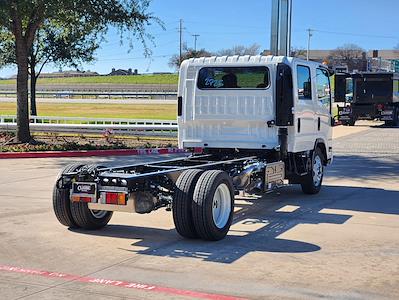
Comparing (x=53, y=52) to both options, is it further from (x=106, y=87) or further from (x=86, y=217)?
(x=106, y=87)

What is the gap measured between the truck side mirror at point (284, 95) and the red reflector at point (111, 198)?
3.63 meters

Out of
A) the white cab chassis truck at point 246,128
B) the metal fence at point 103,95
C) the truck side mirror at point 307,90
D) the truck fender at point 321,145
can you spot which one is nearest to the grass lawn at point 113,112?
the metal fence at point 103,95

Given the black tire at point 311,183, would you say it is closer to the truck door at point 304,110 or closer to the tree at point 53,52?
the truck door at point 304,110

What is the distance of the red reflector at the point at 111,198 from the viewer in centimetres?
692

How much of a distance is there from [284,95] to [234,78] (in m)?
0.95

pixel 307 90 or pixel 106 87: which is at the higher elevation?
pixel 106 87

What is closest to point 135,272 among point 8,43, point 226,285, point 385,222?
point 226,285

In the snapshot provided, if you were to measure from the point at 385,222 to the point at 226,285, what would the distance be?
385cm

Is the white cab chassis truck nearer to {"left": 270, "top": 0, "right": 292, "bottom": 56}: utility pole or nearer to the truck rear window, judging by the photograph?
the truck rear window

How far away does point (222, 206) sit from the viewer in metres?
7.54

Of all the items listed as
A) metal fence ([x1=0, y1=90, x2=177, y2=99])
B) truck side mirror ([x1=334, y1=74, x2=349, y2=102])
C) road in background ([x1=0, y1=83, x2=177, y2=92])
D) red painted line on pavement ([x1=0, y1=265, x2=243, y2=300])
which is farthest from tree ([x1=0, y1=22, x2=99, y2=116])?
road in background ([x1=0, y1=83, x2=177, y2=92])

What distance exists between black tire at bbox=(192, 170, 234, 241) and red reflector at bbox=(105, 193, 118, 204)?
3.00ft

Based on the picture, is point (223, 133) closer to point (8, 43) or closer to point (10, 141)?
point (10, 141)

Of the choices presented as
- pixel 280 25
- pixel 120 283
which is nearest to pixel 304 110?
pixel 120 283
